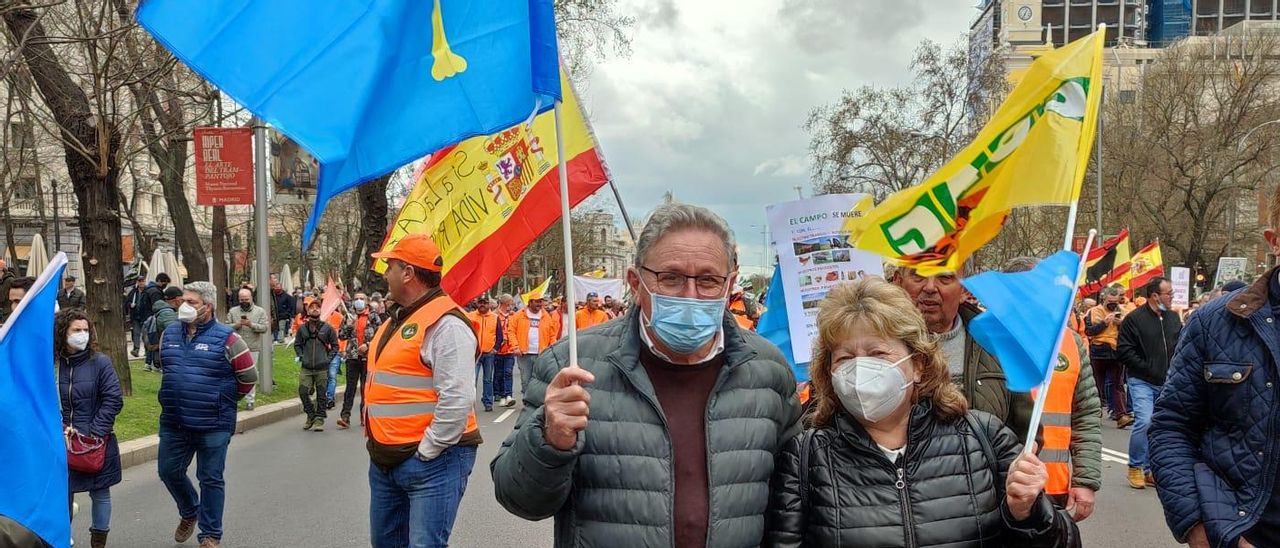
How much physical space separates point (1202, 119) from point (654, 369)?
4036 centimetres

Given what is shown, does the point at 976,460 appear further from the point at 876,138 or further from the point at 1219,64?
the point at 876,138

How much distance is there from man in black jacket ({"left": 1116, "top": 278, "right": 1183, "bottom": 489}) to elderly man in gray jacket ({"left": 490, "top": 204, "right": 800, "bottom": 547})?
7372mm

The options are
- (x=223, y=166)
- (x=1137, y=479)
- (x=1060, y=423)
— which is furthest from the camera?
(x=223, y=166)

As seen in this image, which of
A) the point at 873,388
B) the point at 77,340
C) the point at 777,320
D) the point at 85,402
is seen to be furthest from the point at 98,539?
the point at 873,388

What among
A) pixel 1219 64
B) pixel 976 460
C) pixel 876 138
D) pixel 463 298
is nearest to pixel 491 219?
pixel 463 298

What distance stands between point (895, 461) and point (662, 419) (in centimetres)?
66

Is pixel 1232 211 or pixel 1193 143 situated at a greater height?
pixel 1193 143

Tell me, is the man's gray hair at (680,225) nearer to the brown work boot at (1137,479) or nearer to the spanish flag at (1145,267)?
the brown work boot at (1137,479)

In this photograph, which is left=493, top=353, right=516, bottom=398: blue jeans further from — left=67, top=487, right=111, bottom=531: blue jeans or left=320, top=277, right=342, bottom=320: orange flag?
left=67, top=487, right=111, bottom=531: blue jeans

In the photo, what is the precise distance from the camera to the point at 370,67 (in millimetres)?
3059

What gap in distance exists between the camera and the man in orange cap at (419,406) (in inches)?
184

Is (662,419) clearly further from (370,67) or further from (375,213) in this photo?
(375,213)

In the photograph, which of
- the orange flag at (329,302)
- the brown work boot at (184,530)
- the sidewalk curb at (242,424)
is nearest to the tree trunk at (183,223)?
the sidewalk curb at (242,424)

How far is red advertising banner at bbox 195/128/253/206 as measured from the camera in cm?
1514
